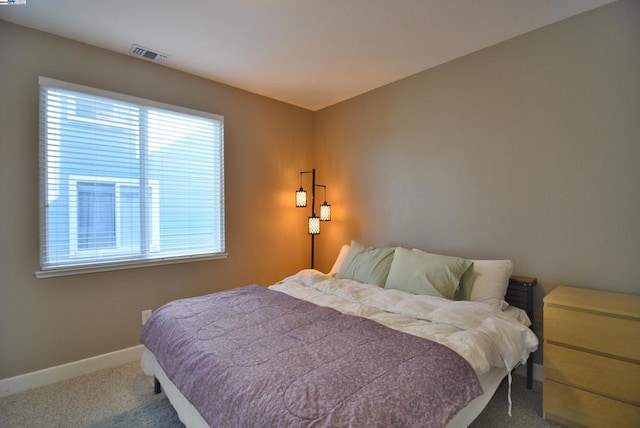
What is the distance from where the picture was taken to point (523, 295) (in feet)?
7.37

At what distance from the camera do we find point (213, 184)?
123 inches

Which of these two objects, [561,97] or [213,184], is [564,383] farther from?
[213,184]

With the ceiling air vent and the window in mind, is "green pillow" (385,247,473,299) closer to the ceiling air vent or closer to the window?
the window

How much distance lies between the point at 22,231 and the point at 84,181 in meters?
0.53

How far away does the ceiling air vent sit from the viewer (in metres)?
2.46

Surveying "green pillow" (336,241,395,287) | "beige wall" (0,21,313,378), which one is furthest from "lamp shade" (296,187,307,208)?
"green pillow" (336,241,395,287)

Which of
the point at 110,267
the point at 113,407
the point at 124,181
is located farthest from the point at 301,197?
the point at 113,407

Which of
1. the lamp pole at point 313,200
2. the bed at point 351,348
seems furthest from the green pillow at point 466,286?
the lamp pole at point 313,200

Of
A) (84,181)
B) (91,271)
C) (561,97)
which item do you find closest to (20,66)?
(84,181)

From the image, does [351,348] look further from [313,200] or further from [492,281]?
[313,200]

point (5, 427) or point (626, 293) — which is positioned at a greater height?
point (626, 293)

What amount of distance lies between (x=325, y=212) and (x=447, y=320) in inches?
83.9

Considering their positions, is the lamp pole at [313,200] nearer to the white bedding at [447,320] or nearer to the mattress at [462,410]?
the white bedding at [447,320]

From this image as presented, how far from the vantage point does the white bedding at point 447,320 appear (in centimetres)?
154
